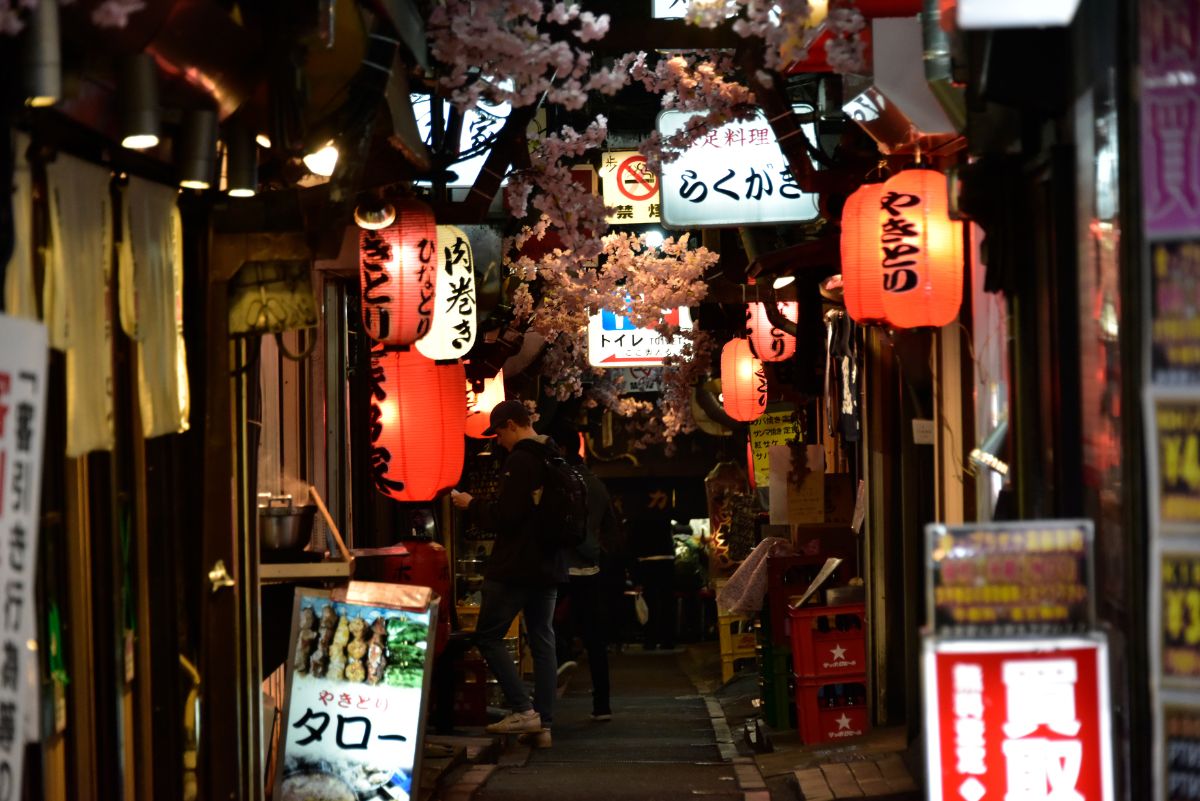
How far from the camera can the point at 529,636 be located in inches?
591

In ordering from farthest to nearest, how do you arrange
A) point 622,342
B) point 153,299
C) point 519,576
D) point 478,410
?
1. point 622,342
2. point 478,410
3. point 519,576
4. point 153,299

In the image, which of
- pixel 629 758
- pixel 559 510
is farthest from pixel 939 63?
pixel 629 758

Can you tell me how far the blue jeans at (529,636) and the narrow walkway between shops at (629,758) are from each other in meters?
0.55

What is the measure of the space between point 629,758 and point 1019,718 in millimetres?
8776

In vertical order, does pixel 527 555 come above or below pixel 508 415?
below

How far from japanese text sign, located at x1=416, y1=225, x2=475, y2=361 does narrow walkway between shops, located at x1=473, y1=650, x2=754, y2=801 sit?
4011 mm

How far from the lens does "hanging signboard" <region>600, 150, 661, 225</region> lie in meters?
21.2

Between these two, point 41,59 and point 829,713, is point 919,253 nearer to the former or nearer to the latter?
point 829,713

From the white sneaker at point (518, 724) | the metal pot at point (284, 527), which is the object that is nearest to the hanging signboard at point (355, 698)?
the metal pot at point (284, 527)

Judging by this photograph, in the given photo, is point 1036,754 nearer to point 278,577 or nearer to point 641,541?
point 278,577

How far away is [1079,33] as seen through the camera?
22.6ft

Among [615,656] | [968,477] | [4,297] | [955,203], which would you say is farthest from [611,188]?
[4,297]

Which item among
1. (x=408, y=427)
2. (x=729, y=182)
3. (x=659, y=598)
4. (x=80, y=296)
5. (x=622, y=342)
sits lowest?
(x=659, y=598)

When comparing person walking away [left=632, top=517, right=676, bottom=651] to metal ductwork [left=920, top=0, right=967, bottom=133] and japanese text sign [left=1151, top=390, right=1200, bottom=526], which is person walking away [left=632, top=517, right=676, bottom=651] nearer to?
metal ductwork [left=920, top=0, right=967, bottom=133]
